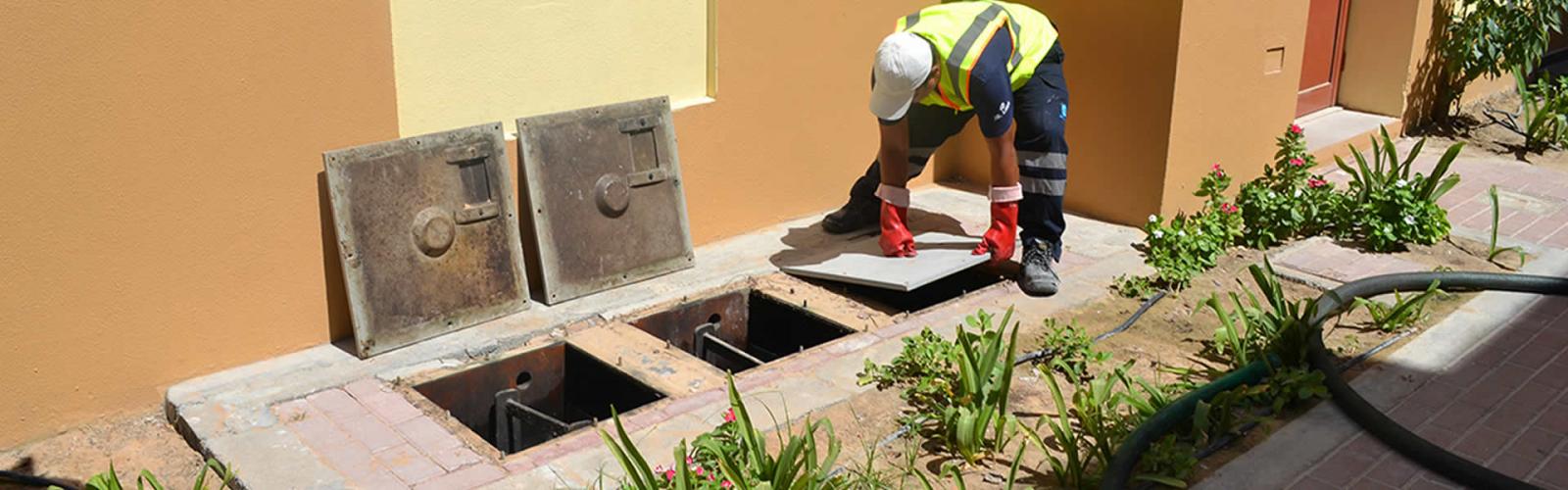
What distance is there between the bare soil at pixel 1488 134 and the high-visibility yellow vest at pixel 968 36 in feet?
14.2

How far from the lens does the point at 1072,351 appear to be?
5.48m

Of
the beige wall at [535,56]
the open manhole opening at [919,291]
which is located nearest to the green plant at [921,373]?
the open manhole opening at [919,291]

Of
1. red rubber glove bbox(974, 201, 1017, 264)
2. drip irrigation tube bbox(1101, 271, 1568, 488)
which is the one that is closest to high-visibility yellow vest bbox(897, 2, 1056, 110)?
red rubber glove bbox(974, 201, 1017, 264)

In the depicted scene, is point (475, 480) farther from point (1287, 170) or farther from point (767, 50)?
point (1287, 170)

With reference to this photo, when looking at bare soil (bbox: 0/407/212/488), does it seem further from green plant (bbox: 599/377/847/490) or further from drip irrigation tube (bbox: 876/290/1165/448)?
drip irrigation tube (bbox: 876/290/1165/448)

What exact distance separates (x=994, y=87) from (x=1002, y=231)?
756mm

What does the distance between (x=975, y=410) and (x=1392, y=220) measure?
3.51 meters

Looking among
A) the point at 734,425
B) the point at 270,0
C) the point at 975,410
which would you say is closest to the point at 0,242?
the point at 270,0

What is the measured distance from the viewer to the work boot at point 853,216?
7.05 m

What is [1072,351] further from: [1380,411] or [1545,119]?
[1545,119]

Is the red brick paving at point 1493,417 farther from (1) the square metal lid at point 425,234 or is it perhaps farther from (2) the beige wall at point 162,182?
(2) the beige wall at point 162,182

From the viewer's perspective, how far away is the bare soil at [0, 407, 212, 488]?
462 cm

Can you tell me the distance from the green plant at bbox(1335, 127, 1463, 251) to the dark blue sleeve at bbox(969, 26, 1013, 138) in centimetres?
218

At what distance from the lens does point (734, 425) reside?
14.7 feet
